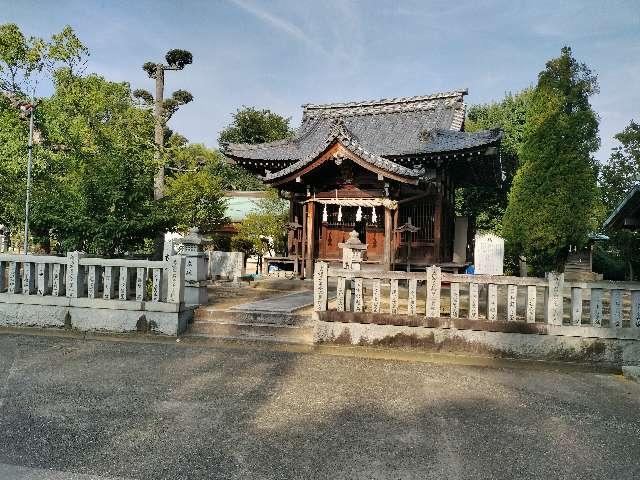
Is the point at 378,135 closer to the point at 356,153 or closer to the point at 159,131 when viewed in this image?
the point at 356,153

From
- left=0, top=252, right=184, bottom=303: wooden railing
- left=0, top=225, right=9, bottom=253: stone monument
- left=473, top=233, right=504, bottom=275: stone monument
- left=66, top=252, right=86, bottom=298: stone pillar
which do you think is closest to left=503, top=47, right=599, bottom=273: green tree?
left=473, top=233, right=504, bottom=275: stone monument

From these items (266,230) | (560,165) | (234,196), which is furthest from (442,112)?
(234,196)

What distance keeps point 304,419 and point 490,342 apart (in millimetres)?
3893

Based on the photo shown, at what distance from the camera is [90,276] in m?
8.48

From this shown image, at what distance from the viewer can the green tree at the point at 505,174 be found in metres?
25.5

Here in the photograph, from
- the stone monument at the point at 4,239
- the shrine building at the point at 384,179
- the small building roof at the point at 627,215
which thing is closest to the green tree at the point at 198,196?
the shrine building at the point at 384,179

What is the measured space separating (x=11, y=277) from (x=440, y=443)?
8669mm

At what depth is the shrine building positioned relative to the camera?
14672 millimetres

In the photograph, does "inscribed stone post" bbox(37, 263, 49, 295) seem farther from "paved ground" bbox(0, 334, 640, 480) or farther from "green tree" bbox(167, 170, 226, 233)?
"green tree" bbox(167, 170, 226, 233)

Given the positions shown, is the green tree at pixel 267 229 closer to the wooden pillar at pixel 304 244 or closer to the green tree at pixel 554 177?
the wooden pillar at pixel 304 244

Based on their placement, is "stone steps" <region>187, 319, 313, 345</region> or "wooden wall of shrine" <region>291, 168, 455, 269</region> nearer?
"stone steps" <region>187, 319, 313, 345</region>

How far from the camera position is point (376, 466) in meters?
3.46

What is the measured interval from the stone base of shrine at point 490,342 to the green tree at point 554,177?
12.6 m

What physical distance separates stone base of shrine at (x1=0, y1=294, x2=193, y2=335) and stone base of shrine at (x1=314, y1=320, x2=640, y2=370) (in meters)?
2.75
